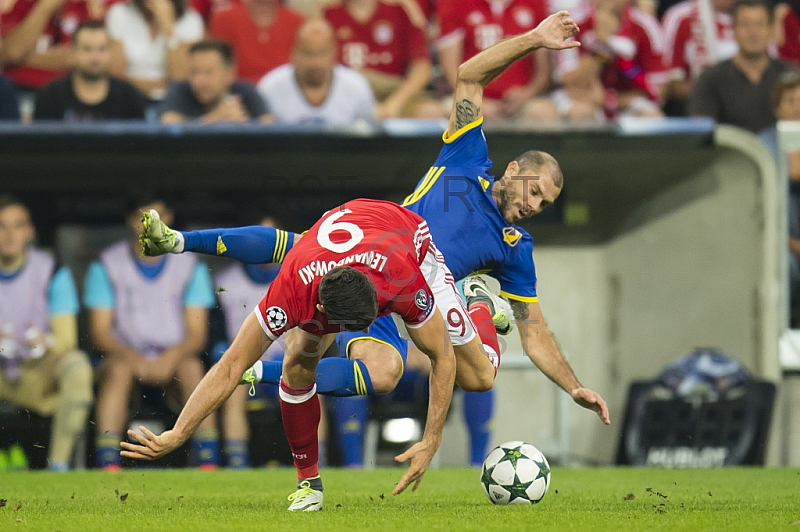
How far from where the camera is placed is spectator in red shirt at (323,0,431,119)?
448 inches

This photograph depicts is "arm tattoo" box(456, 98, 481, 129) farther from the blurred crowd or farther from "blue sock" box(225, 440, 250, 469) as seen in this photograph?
"blue sock" box(225, 440, 250, 469)

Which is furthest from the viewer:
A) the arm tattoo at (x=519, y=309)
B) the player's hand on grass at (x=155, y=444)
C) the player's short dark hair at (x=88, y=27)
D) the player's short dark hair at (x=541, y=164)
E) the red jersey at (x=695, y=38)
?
the red jersey at (x=695, y=38)

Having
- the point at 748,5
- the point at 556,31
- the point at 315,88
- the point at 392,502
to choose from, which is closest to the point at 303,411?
the point at 392,502

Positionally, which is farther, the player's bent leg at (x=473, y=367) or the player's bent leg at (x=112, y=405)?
the player's bent leg at (x=112, y=405)

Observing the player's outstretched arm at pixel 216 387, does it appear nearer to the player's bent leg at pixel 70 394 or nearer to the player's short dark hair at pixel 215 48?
the player's bent leg at pixel 70 394

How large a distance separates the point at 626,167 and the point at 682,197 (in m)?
0.90

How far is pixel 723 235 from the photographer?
11500mm

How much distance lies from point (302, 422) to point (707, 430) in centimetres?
544

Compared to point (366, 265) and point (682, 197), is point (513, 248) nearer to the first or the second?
point (366, 265)

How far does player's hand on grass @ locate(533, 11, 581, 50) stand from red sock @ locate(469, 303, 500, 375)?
1.69 m

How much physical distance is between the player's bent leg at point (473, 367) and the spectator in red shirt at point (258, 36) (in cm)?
581

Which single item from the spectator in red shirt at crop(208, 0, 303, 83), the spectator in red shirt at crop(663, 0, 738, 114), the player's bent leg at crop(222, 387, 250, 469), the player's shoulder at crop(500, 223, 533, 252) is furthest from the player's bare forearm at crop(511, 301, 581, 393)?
the spectator in red shirt at crop(663, 0, 738, 114)

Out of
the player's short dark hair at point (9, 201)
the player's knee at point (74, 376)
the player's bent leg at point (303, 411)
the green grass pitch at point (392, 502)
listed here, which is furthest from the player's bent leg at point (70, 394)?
the player's bent leg at point (303, 411)

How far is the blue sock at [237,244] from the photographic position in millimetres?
6387
